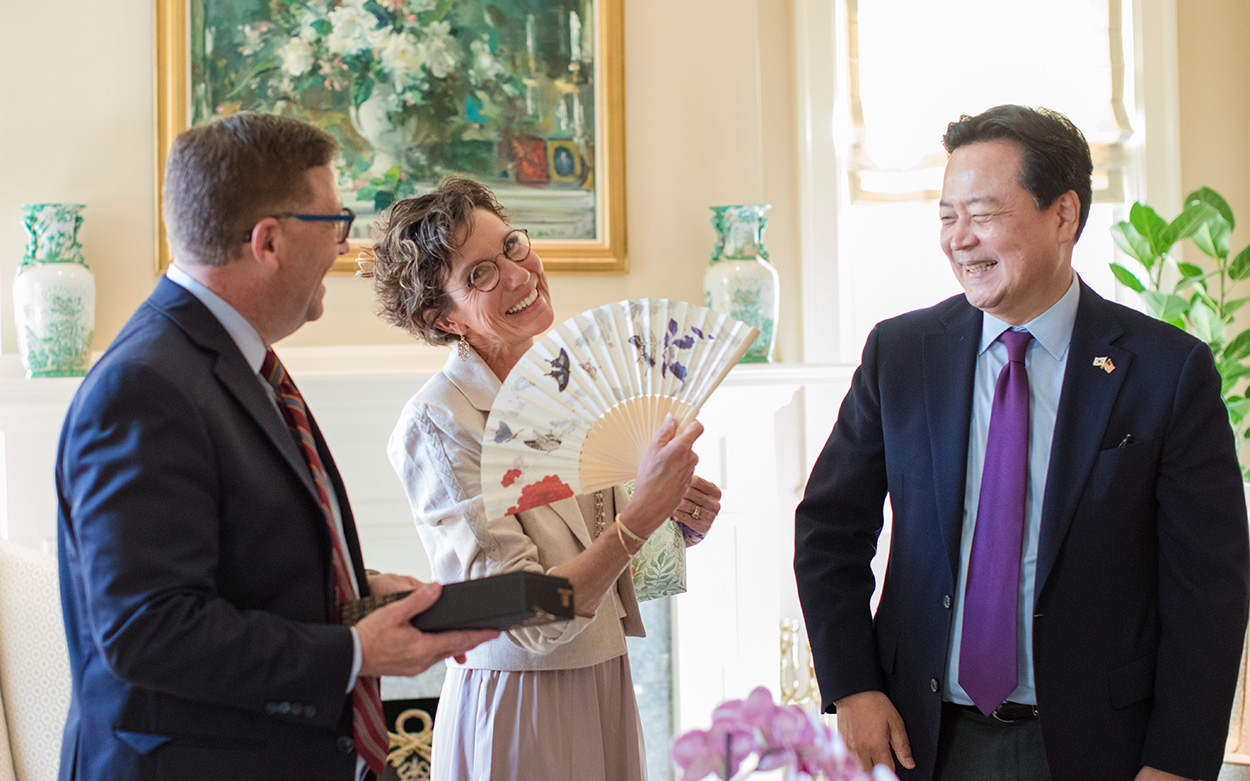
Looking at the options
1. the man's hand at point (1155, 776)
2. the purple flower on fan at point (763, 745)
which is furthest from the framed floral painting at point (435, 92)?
the purple flower on fan at point (763, 745)

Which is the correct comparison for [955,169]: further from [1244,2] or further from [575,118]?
[1244,2]

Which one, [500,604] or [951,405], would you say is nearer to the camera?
[500,604]

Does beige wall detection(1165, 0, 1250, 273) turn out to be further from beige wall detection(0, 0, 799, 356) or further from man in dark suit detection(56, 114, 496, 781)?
man in dark suit detection(56, 114, 496, 781)

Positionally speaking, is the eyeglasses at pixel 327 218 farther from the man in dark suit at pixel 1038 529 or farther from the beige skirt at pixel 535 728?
the man in dark suit at pixel 1038 529

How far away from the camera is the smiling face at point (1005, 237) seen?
1716 millimetres

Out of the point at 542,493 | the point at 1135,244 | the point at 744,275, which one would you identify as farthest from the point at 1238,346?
the point at 542,493

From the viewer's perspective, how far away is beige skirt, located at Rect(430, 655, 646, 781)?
1.68 meters

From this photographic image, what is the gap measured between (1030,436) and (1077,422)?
74mm

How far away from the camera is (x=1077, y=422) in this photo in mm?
1658

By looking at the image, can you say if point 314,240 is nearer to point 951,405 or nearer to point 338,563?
point 338,563

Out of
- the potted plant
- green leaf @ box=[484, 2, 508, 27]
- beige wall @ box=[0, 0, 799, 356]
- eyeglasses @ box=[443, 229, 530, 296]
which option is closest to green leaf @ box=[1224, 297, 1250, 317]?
the potted plant

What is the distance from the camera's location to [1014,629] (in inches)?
63.9

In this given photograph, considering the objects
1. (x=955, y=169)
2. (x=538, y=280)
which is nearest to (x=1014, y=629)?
(x=955, y=169)

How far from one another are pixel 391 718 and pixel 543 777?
197cm
